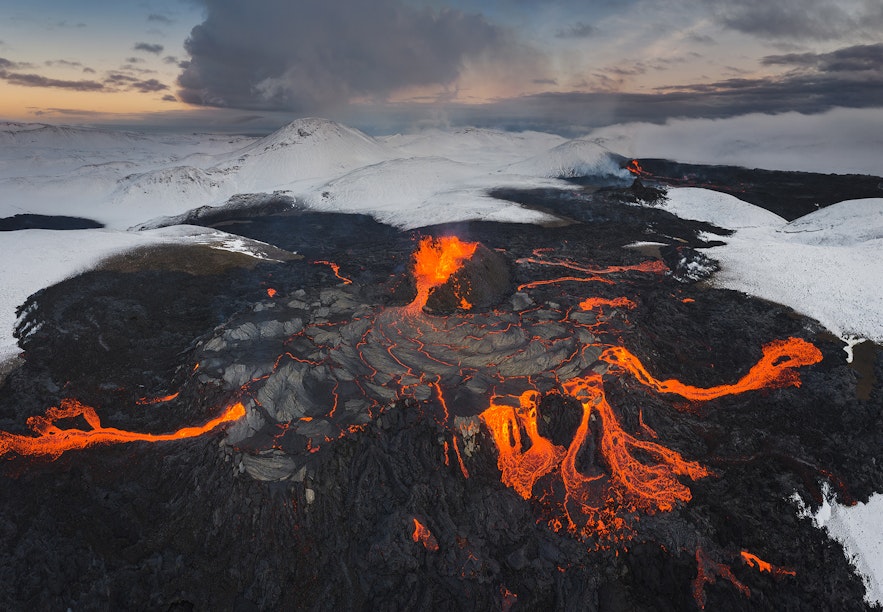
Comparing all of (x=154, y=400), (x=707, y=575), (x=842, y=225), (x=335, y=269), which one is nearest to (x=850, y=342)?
(x=707, y=575)

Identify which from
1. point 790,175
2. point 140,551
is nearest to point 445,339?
point 140,551

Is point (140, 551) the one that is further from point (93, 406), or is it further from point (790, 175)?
point (790, 175)

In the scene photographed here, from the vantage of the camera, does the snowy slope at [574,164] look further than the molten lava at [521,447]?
Yes

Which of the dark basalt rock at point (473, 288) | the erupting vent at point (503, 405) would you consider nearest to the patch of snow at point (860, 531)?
Result: the erupting vent at point (503, 405)

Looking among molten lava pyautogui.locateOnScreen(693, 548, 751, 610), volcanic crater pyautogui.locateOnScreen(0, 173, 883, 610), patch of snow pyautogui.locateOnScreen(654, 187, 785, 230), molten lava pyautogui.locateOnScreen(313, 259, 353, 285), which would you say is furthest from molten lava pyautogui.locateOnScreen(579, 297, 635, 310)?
patch of snow pyautogui.locateOnScreen(654, 187, 785, 230)

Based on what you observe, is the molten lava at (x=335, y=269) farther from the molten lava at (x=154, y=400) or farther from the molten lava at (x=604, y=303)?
the molten lava at (x=604, y=303)

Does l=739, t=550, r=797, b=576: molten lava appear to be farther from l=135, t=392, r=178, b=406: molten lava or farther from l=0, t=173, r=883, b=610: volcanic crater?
l=135, t=392, r=178, b=406: molten lava

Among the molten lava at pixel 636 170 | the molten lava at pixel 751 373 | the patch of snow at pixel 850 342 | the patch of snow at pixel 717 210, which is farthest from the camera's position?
the molten lava at pixel 636 170
